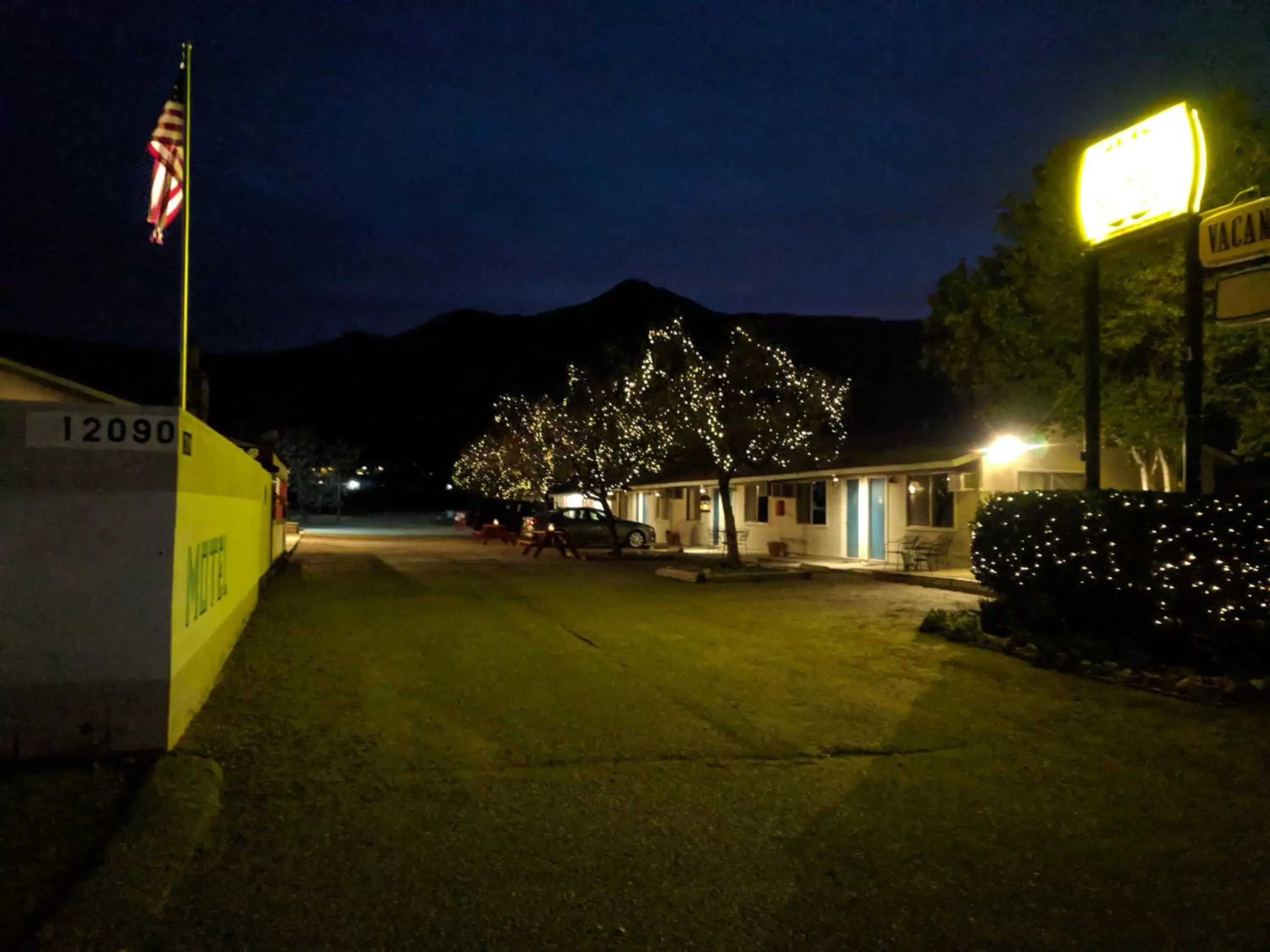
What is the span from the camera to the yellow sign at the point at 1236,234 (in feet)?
31.4

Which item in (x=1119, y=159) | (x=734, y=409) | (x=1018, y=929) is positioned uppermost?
(x=1119, y=159)

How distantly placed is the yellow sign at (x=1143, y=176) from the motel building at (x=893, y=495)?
17.7 ft

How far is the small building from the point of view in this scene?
22203 millimetres

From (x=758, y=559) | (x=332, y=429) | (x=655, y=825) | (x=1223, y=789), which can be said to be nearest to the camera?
(x=655, y=825)

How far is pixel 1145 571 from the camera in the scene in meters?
10.4

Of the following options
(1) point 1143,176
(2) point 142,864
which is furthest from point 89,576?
(1) point 1143,176

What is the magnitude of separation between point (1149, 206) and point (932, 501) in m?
12.8

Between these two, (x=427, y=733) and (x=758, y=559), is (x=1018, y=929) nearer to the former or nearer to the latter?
(x=427, y=733)

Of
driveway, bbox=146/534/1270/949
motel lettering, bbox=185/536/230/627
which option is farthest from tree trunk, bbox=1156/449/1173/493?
motel lettering, bbox=185/536/230/627

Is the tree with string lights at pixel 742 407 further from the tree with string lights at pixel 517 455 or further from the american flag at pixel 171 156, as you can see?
the american flag at pixel 171 156

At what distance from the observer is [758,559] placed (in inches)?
1096

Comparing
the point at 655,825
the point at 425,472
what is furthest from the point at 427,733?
the point at 425,472

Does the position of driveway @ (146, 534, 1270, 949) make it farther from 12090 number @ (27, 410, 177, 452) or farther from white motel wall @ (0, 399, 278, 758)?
12090 number @ (27, 410, 177, 452)

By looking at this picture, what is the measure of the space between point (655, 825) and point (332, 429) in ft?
449
